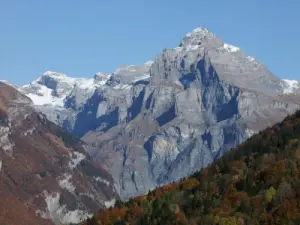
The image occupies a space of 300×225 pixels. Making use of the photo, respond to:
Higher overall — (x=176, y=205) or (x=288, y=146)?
(x=288, y=146)

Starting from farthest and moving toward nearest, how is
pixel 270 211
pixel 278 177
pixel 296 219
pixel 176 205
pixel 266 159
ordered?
pixel 266 159, pixel 176 205, pixel 278 177, pixel 270 211, pixel 296 219

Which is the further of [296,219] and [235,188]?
[235,188]

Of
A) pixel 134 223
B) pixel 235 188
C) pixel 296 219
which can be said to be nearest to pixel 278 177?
pixel 235 188

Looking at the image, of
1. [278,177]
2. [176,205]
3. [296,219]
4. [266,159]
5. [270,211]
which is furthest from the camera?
[266,159]

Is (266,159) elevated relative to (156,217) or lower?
elevated

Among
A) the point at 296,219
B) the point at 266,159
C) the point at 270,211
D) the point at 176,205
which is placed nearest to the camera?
the point at 296,219

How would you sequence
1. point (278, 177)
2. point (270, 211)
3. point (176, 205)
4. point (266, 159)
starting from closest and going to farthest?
point (270, 211) → point (278, 177) → point (176, 205) → point (266, 159)

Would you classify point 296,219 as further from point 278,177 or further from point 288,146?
point 288,146

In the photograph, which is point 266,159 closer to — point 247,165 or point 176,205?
point 247,165

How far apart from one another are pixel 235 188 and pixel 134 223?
25001 millimetres

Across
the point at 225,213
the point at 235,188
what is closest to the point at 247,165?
the point at 235,188

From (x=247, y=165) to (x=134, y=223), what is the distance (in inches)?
1347

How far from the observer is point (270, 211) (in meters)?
148

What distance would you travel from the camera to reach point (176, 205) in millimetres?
174750
